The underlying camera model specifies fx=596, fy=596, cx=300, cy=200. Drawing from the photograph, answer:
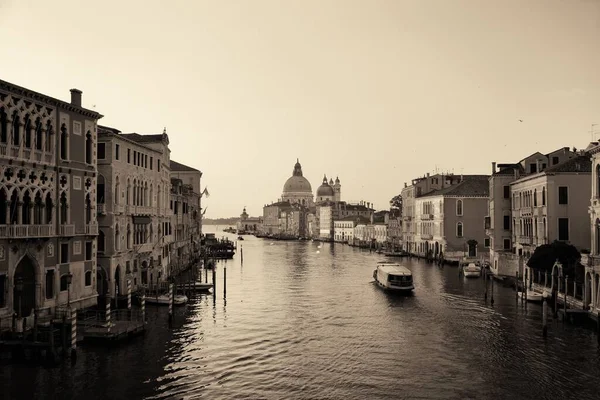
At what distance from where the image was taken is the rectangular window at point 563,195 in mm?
39000

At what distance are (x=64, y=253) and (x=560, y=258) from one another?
27.1m

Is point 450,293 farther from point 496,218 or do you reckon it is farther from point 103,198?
point 103,198

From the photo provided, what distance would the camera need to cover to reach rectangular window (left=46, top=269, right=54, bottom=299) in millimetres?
25969

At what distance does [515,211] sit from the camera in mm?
47719

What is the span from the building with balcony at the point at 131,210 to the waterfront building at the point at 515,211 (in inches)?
1042

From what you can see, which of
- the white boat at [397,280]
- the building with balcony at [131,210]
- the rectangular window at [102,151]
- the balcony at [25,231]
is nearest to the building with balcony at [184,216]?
the building with balcony at [131,210]

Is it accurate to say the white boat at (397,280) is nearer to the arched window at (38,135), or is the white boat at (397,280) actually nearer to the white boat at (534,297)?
the white boat at (534,297)

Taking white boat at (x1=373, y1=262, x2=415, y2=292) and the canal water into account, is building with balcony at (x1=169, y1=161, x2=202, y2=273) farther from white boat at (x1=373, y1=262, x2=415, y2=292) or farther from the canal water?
white boat at (x1=373, y1=262, x2=415, y2=292)

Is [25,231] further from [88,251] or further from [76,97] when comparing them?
[76,97]

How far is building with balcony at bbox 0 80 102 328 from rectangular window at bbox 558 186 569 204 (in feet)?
94.7

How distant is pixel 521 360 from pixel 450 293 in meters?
19.5

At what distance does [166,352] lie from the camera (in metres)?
23.5

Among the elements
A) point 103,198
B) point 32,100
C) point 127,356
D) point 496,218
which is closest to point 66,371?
point 127,356

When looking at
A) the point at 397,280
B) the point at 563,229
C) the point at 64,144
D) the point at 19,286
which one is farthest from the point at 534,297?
the point at 19,286
